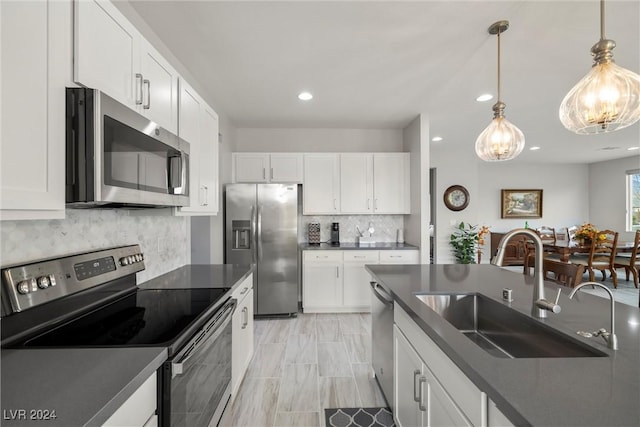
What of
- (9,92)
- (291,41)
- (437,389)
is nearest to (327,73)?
(291,41)

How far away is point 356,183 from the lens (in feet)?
14.0

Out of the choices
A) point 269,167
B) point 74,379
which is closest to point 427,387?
point 74,379

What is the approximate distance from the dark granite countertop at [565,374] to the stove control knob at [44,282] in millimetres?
1513

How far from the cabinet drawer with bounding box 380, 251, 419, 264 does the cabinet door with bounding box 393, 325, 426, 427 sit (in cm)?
230

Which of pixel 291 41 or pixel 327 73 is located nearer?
pixel 291 41

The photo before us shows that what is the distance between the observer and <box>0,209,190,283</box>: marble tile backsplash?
1.14 meters

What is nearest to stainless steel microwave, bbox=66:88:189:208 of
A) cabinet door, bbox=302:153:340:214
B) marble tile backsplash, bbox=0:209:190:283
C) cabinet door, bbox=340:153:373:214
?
marble tile backsplash, bbox=0:209:190:283

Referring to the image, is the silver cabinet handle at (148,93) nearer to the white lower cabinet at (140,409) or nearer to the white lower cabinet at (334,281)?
the white lower cabinet at (140,409)

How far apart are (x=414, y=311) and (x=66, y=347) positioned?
130 cm

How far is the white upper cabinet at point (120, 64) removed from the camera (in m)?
1.07

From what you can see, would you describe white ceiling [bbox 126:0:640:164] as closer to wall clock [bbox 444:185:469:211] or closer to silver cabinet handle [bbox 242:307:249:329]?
silver cabinet handle [bbox 242:307:249:329]

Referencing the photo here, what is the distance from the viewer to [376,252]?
399cm

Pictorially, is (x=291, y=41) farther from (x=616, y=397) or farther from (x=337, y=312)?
(x=337, y=312)

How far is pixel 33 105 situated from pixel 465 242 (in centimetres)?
630
